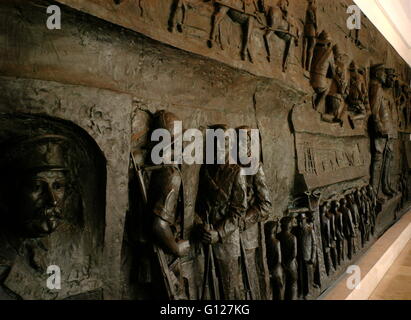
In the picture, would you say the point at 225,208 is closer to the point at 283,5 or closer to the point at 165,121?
the point at 165,121

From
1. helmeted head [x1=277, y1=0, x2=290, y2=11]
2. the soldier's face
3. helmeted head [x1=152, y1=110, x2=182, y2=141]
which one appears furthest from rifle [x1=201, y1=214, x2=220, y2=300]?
helmeted head [x1=277, y1=0, x2=290, y2=11]

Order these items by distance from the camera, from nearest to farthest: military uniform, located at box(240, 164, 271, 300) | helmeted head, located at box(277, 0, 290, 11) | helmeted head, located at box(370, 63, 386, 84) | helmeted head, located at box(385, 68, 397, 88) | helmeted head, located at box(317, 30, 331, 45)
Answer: military uniform, located at box(240, 164, 271, 300) < helmeted head, located at box(277, 0, 290, 11) < helmeted head, located at box(317, 30, 331, 45) < helmeted head, located at box(370, 63, 386, 84) < helmeted head, located at box(385, 68, 397, 88)

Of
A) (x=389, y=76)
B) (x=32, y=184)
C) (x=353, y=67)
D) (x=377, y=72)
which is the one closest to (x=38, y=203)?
(x=32, y=184)

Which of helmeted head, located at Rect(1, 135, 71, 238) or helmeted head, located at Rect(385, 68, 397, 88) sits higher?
helmeted head, located at Rect(385, 68, 397, 88)

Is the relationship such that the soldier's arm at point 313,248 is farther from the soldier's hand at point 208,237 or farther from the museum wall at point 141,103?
the soldier's hand at point 208,237

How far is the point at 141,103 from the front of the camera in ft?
7.95

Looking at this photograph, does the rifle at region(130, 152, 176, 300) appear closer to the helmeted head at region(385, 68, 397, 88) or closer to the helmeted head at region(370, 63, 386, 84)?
the helmeted head at region(370, 63, 386, 84)

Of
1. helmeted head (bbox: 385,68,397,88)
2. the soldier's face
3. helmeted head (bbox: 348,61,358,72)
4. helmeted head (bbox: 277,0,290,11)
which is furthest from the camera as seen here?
helmeted head (bbox: 385,68,397,88)

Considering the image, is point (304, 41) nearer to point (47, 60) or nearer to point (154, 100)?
point (154, 100)

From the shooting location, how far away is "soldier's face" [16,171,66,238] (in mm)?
1731

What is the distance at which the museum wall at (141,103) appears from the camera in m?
1.85

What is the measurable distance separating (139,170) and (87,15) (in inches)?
40.6

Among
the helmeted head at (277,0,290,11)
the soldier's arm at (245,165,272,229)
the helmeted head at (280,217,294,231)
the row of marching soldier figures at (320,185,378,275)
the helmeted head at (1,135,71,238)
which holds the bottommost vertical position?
the row of marching soldier figures at (320,185,378,275)

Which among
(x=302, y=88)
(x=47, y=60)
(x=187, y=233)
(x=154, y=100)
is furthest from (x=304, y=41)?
(x=47, y=60)
